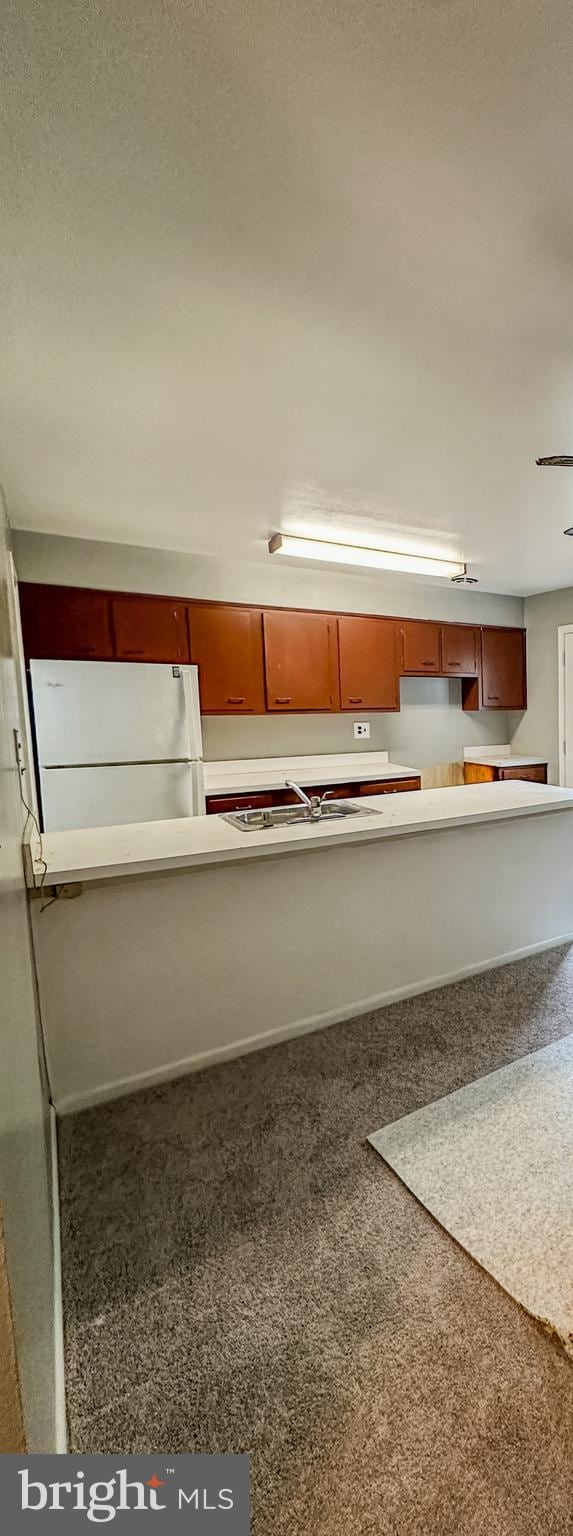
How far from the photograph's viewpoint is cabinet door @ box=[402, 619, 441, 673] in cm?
423

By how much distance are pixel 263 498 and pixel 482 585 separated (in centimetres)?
269

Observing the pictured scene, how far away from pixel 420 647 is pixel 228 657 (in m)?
1.71

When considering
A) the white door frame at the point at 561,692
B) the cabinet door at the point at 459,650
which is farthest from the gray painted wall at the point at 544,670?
the cabinet door at the point at 459,650

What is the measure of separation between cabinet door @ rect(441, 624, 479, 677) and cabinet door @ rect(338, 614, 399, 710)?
573mm

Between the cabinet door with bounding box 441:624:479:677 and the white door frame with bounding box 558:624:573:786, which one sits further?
the white door frame with bounding box 558:624:573:786

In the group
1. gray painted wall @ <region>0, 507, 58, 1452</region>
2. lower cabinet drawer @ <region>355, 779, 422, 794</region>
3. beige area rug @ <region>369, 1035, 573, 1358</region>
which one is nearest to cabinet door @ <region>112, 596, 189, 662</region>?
lower cabinet drawer @ <region>355, 779, 422, 794</region>

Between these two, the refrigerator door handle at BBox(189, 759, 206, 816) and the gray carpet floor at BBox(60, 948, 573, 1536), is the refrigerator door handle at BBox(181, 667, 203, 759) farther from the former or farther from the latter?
the gray carpet floor at BBox(60, 948, 573, 1536)

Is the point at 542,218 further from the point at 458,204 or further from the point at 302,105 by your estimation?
the point at 302,105

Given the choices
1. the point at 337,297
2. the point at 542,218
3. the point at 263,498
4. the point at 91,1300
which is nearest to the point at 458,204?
the point at 542,218

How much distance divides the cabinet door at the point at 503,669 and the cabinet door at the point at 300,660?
1690mm

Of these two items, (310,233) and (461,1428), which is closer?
(461,1428)

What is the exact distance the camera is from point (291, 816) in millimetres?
2387

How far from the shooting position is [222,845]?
71.0 inches

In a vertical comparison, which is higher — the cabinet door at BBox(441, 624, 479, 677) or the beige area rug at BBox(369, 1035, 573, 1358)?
the cabinet door at BBox(441, 624, 479, 677)
